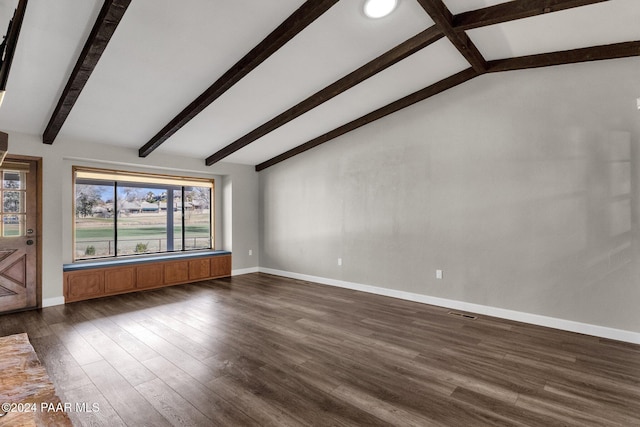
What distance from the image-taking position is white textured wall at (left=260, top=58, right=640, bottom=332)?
3.44 metres

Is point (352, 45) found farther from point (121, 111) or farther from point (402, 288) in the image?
point (402, 288)

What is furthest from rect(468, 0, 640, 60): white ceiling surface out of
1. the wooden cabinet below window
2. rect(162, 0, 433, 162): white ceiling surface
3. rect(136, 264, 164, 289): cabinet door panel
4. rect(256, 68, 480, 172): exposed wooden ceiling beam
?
rect(136, 264, 164, 289): cabinet door panel

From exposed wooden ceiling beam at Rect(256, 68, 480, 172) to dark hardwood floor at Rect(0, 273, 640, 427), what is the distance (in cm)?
303

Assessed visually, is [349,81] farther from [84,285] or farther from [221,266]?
[84,285]

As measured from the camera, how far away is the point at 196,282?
20.3 ft

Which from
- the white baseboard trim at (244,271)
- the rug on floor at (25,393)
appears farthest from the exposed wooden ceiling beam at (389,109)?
the rug on floor at (25,393)

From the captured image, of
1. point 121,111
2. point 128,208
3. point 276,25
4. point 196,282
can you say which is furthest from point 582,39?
point 128,208

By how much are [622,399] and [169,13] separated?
465cm

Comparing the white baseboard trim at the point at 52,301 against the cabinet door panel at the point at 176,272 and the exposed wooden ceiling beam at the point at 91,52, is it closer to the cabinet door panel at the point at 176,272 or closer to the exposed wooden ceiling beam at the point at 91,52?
the cabinet door panel at the point at 176,272

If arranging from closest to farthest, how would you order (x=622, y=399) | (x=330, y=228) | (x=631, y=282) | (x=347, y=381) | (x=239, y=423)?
1. (x=239, y=423)
2. (x=622, y=399)
3. (x=347, y=381)
4. (x=631, y=282)
5. (x=330, y=228)

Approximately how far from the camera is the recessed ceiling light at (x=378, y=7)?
2912mm

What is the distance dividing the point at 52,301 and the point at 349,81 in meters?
5.21

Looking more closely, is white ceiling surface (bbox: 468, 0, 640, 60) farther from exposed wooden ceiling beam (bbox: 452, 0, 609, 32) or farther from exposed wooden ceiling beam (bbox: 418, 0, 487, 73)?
exposed wooden ceiling beam (bbox: 452, 0, 609, 32)

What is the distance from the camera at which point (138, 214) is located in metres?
6.16
